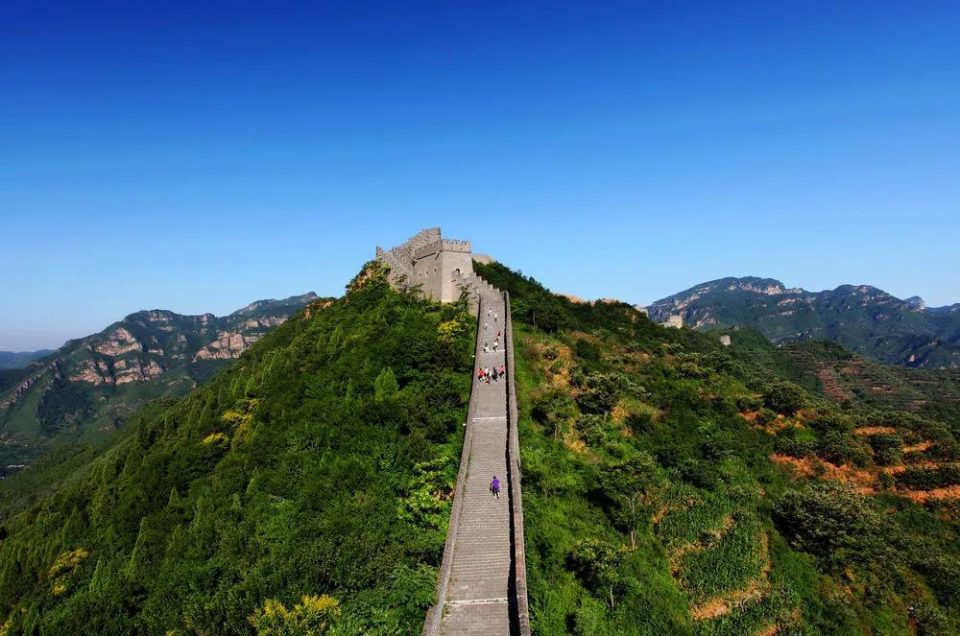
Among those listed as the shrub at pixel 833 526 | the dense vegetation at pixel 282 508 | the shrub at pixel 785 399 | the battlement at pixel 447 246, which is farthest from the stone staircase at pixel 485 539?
the shrub at pixel 785 399

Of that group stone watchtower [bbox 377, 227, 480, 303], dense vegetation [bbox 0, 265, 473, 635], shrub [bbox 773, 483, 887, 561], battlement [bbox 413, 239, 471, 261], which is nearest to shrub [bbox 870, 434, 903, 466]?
shrub [bbox 773, 483, 887, 561]

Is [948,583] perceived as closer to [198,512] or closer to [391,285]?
[198,512]

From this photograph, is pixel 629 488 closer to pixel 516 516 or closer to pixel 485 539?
pixel 516 516

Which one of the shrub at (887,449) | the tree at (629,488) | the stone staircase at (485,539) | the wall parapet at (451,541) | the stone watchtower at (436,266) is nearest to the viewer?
the wall parapet at (451,541)

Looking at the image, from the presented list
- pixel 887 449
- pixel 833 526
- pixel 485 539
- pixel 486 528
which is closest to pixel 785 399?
pixel 887 449

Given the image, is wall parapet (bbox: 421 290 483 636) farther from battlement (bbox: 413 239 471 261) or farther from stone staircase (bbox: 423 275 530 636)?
battlement (bbox: 413 239 471 261)

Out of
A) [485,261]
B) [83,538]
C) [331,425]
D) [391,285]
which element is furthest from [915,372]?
[83,538]

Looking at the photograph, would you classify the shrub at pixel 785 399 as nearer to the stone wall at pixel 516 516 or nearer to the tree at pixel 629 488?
the tree at pixel 629 488
